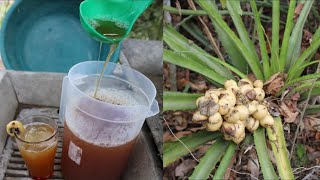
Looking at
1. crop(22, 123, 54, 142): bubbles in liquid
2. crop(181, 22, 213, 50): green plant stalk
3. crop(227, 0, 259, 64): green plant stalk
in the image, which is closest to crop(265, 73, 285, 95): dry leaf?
crop(227, 0, 259, 64): green plant stalk

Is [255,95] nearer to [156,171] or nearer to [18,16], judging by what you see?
[156,171]

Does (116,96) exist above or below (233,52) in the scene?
below

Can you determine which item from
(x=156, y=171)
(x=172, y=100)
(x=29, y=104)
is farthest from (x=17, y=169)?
(x=172, y=100)

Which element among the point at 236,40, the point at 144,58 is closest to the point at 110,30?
the point at 236,40

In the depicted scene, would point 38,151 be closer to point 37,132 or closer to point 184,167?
point 37,132

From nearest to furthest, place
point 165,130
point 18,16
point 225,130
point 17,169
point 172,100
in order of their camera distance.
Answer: point 225,130 → point 172,100 → point 17,169 → point 165,130 → point 18,16
